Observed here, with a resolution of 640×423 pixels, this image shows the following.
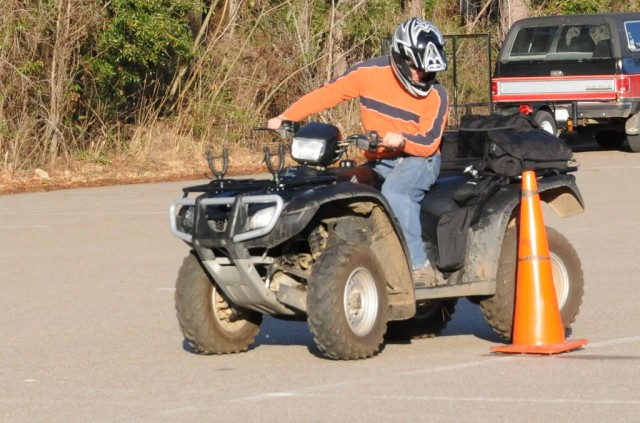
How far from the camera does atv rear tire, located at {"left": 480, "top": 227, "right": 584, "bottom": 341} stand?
29.7ft

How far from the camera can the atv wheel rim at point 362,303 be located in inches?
336

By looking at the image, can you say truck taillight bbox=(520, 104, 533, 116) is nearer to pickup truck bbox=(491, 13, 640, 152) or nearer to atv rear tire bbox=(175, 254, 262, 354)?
pickup truck bbox=(491, 13, 640, 152)

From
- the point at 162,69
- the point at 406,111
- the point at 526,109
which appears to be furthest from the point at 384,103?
the point at 162,69

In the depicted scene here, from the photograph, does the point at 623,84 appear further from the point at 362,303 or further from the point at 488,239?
the point at 362,303

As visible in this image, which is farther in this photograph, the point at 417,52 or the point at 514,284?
the point at 514,284

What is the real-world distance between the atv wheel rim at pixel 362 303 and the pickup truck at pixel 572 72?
17034 mm

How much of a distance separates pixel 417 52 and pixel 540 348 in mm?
1872

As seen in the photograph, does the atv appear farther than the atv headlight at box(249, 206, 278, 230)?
Yes

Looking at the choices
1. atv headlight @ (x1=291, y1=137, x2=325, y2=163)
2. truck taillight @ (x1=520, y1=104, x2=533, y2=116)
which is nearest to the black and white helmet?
atv headlight @ (x1=291, y1=137, x2=325, y2=163)

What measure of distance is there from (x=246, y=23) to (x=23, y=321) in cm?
1725

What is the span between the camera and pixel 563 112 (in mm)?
25672

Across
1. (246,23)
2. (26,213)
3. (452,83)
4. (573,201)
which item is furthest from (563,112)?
(573,201)

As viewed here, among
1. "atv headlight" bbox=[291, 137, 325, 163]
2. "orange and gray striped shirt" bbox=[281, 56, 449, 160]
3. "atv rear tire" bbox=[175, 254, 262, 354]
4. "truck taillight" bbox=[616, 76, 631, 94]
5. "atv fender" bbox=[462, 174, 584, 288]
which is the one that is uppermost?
"truck taillight" bbox=[616, 76, 631, 94]

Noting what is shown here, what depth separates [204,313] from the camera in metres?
8.76
